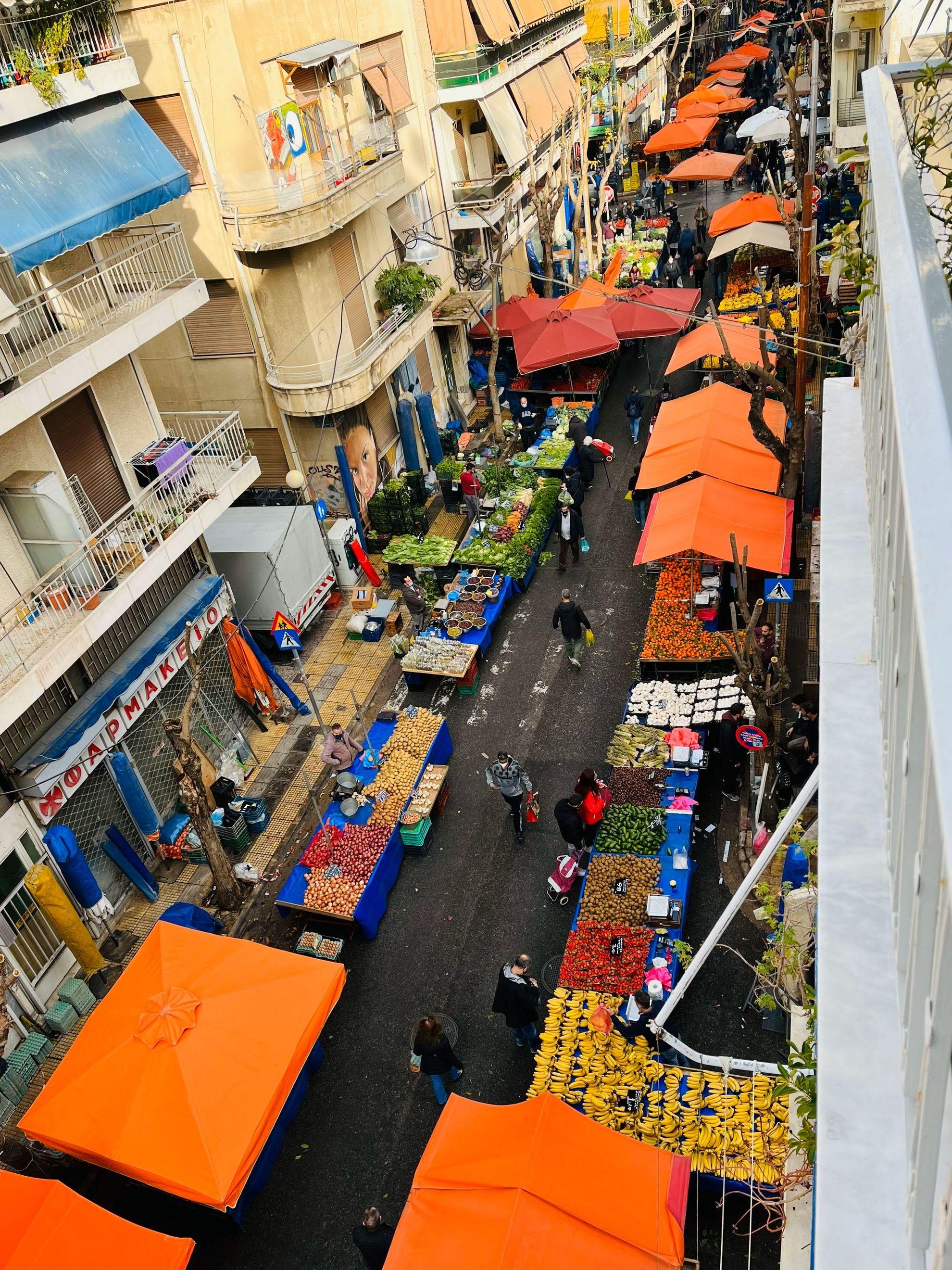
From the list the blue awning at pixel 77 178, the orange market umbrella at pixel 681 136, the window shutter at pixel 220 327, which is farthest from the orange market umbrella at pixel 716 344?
the orange market umbrella at pixel 681 136

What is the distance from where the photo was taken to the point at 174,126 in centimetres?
1742

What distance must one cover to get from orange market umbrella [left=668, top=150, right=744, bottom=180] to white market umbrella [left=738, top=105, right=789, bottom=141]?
0.93 m

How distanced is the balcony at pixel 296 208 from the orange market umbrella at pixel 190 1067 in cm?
1294

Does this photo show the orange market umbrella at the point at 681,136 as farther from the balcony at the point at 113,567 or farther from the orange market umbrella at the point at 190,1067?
the orange market umbrella at the point at 190,1067

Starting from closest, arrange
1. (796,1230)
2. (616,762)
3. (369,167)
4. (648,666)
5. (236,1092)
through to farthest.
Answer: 1. (796,1230)
2. (236,1092)
3. (616,762)
4. (648,666)
5. (369,167)

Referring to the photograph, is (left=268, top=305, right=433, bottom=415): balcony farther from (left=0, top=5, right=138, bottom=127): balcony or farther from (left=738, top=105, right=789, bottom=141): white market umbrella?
(left=738, top=105, right=789, bottom=141): white market umbrella

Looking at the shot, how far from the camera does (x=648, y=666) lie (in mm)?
A: 16750

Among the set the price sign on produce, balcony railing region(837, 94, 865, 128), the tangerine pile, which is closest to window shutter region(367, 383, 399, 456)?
the tangerine pile

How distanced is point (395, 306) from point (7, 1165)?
17792 mm

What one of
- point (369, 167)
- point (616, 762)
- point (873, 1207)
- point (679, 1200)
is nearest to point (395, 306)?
point (369, 167)

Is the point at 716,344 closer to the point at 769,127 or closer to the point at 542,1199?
the point at 769,127

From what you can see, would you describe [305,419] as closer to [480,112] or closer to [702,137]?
→ [480,112]

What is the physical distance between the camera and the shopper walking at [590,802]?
13.2m

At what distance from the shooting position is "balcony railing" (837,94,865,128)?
2280cm
